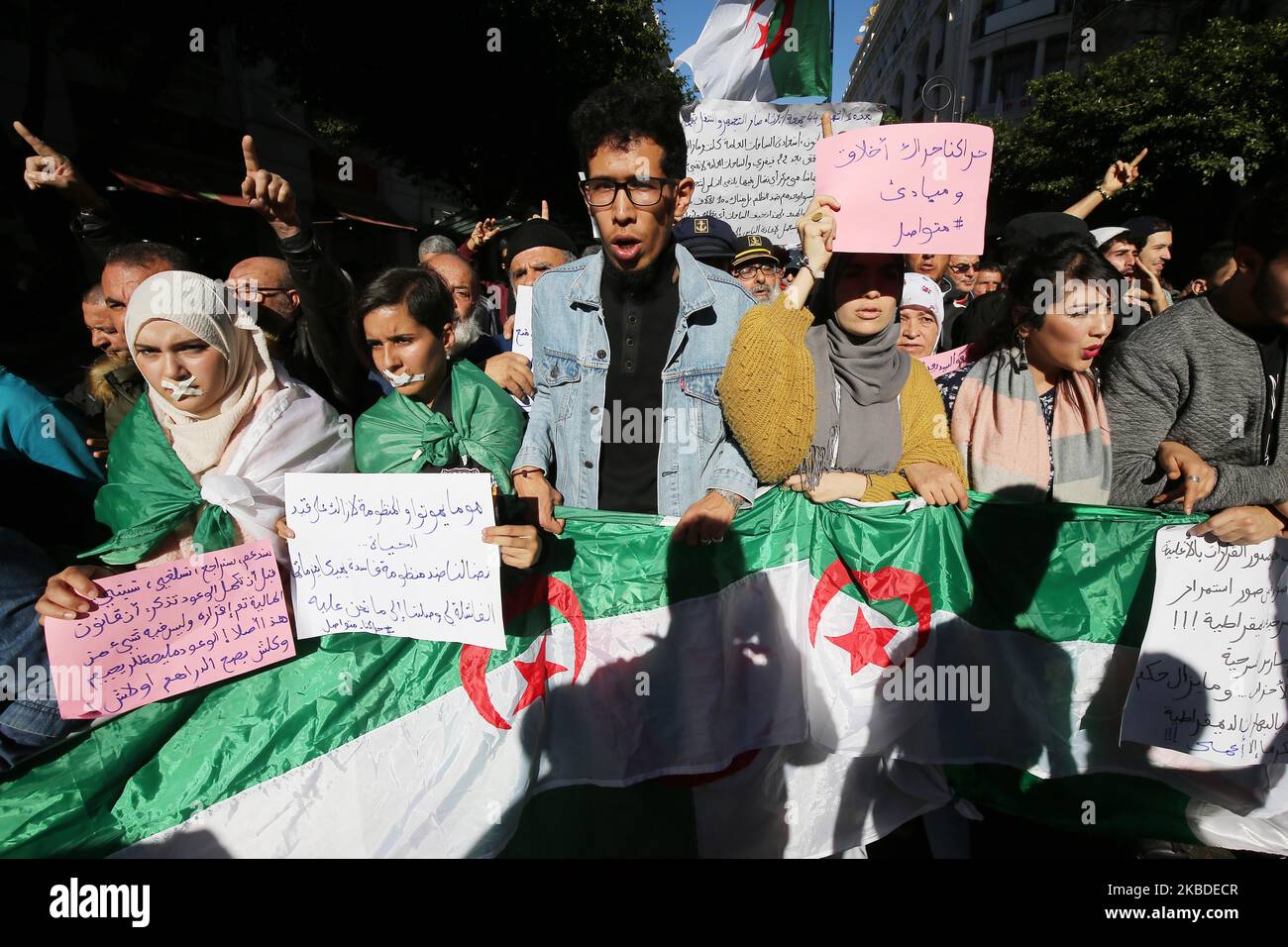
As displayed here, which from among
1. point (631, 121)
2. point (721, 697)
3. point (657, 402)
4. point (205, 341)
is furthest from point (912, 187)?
point (205, 341)

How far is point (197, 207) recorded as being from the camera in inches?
520

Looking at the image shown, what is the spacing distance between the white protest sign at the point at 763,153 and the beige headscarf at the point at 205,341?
2.41 meters

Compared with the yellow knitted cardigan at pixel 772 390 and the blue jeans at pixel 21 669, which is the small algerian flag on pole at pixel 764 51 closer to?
the yellow knitted cardigan at pixel 772 390

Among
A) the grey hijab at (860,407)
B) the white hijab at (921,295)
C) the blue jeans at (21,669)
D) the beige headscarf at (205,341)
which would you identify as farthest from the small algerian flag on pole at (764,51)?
the blue jeans at (21,669)

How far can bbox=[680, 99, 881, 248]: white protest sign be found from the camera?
3.63 metres

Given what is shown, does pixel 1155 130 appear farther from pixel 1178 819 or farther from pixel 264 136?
pixel 264 136

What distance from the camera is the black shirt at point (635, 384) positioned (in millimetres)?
2250

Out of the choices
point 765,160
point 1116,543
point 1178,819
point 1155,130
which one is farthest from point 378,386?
Answer: point 1155,130

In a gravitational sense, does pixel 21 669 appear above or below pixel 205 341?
below

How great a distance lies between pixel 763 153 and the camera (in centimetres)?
369

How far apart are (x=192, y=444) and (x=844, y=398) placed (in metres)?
2.02

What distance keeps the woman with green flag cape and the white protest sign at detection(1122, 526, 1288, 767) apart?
6.61 feet

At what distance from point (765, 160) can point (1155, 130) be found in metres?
16.9

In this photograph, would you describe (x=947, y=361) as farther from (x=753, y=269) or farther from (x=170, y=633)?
(x=170, y=633)
